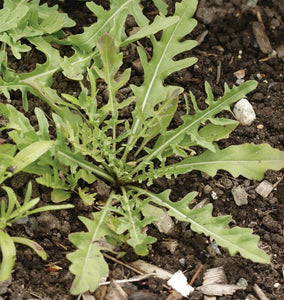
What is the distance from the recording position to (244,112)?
297 cm

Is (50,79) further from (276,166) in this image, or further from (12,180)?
(276,166)

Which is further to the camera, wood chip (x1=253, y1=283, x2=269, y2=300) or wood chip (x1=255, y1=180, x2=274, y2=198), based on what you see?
wood chip (x1=255, y1=180, x2=274, y2=198)

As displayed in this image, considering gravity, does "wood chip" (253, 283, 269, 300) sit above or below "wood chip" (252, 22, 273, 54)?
below

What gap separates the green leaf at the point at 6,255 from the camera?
2.27 meters

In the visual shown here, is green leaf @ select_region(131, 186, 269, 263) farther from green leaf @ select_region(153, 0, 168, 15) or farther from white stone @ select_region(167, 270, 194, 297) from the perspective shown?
green leaf @ select_region(153, 0, 168, 15)

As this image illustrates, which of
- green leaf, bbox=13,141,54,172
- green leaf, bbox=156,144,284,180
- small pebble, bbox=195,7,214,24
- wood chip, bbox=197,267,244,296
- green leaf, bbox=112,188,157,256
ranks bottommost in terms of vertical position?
wood chip, bbox=197,267,244,296

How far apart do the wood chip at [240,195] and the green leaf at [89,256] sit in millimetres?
637

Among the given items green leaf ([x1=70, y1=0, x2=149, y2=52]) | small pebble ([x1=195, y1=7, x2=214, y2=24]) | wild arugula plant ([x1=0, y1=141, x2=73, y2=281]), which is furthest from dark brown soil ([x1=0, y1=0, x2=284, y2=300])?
green leaf ([x1=70, y1=0, x2=149, y2=52])

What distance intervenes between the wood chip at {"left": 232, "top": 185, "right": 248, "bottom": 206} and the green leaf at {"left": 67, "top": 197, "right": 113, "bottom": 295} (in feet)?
2.09

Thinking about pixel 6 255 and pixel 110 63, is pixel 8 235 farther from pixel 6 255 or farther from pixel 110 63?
pixel 110 63

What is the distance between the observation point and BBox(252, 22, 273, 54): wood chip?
128 inches

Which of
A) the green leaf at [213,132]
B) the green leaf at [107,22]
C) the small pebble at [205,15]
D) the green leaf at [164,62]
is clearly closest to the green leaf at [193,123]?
the green leaf at [213,132]

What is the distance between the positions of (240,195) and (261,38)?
99 cm

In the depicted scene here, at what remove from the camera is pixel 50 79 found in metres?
2.84
